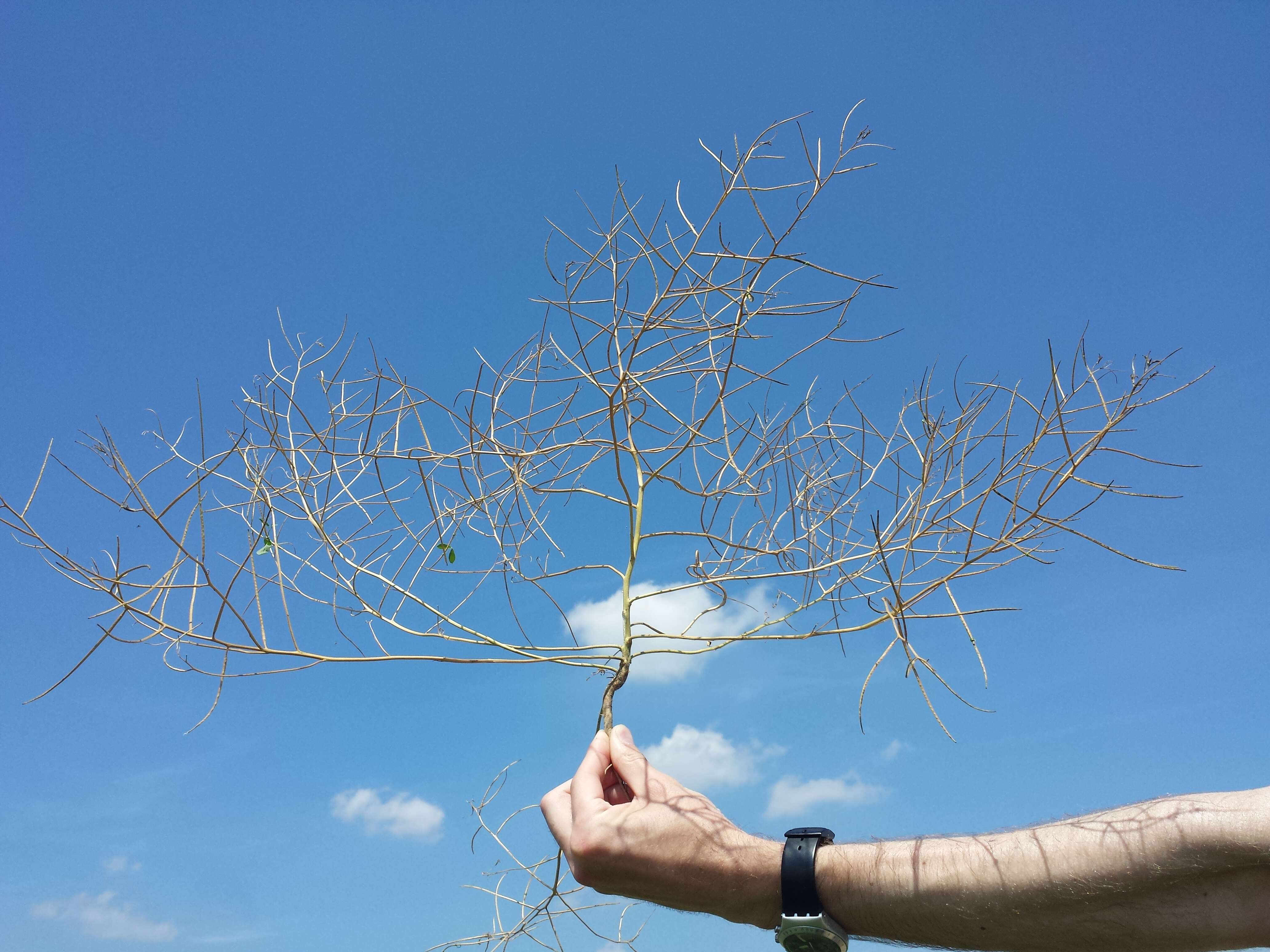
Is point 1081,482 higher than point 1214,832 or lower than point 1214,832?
higher

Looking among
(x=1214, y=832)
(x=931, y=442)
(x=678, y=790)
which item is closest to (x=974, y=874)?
(x=1214, y=832)

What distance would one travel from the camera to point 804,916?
58.8 inches

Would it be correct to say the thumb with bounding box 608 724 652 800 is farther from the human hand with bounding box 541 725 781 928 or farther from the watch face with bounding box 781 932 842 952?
the watch face with bounding box 781 932 842 952

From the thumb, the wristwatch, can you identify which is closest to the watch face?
the wristwatch

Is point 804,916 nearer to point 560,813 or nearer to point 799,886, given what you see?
point 799,886

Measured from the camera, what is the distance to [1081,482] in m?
1.88

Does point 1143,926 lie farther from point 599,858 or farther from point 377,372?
point 377,372

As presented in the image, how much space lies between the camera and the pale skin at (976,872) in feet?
4.47

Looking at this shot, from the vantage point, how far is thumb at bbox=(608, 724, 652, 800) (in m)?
1.53

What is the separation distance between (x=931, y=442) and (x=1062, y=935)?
1182mm

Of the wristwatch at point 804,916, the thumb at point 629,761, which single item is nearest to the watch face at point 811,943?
the wristwatch at point 804,916

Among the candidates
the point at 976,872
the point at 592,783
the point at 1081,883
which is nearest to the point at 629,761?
the point at 592,783

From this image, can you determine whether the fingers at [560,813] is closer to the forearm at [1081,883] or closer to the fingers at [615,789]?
the fingers at [615,789]

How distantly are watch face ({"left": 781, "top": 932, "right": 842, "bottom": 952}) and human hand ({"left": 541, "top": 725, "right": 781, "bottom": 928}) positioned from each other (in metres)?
0.04
